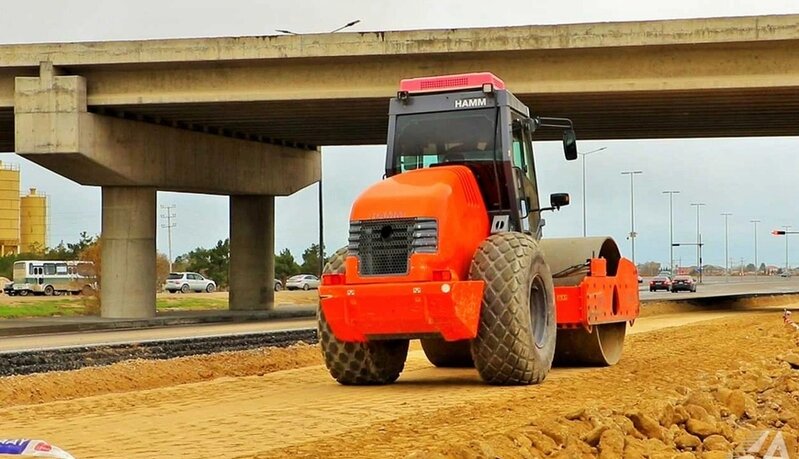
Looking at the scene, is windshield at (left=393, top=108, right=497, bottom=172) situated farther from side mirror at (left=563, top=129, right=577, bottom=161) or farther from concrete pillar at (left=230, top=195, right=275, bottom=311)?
concrete pillar at (left=230, top=195, right=275, bottom=311)

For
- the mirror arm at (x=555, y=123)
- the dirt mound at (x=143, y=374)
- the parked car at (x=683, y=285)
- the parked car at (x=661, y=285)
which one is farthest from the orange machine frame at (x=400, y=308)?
the parked car at (x=661, y=285)

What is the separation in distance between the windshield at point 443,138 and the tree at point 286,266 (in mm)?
99666

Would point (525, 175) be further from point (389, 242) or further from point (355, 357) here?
point (355, 357)

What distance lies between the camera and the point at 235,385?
1670 centimetres

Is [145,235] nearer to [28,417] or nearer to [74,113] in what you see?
[74,113]

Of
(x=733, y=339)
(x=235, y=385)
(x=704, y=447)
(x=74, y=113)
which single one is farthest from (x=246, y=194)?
(x=704, y=447)

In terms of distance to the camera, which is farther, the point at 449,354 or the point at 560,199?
the point at 449,354

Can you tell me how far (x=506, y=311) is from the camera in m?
14.1

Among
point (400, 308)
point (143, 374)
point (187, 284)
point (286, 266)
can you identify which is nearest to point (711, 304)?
point (143, 374)

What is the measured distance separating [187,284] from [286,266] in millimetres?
28029

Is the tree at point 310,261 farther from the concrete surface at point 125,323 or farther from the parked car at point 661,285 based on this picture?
the concrete surface at point 125,323

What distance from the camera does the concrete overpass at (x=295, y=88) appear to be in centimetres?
3438

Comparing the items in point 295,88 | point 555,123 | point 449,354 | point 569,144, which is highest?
Result: point 295,88

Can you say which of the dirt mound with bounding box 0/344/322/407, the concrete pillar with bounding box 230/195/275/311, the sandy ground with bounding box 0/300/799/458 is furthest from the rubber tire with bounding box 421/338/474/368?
the concrete pillar with bounding box 230/195/275/311
